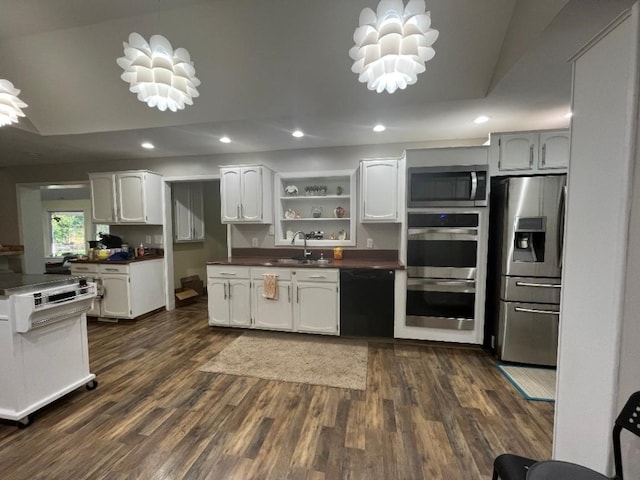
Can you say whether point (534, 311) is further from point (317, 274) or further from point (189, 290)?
point (189, 290)

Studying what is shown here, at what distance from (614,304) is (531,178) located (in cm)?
192

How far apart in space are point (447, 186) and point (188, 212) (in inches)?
176

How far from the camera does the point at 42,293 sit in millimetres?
1868

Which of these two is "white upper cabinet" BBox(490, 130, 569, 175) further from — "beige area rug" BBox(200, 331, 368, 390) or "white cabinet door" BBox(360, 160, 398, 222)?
"beige area rug" BBox(200, 331, 368, 390)

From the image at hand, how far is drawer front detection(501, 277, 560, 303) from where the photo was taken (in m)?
2.57

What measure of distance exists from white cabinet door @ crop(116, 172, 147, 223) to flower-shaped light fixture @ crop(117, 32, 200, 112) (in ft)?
9.53

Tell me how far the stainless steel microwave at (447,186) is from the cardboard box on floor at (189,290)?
407 cm

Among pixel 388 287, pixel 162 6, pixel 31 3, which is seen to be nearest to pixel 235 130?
pixel 162 6

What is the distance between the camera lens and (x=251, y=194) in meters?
3.68

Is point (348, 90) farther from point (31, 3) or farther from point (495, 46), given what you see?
point (31, 3)

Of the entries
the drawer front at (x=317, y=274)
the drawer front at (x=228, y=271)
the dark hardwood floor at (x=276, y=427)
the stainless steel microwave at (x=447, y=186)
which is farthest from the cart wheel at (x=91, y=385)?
the stainless steel microwave at (x=447, y=186)

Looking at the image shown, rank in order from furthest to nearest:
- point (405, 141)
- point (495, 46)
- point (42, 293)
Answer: point (405, 141), point (495, 46), point (42, 293)

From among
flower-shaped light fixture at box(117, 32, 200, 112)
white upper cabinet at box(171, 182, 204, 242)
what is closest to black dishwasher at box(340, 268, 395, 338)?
flower-shaped light fixture at box(117, 32, 200, 112)

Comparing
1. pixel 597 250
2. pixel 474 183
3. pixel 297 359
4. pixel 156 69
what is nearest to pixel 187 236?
pixel 297 359
